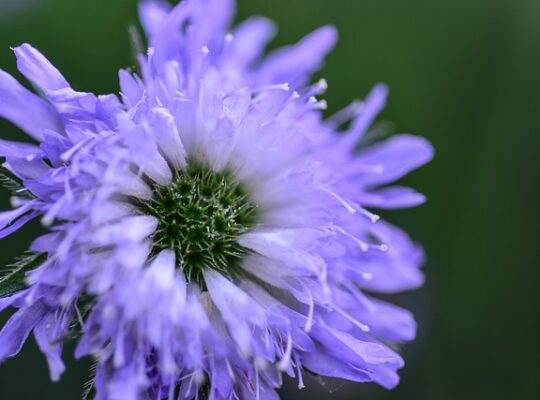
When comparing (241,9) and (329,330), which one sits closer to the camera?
(329,330)

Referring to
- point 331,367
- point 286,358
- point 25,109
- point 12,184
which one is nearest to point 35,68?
point 25,109

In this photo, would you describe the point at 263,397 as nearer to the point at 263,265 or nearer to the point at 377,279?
the point at 263,265

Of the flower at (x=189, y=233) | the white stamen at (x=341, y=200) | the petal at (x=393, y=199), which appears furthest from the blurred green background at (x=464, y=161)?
the white stamen at (x=341, y=200)

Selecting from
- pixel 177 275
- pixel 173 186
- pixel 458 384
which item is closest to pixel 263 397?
pixel 177 275

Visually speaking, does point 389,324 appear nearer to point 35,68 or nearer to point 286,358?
point 286,358

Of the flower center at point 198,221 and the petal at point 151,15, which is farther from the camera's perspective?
the petal at point 151,15

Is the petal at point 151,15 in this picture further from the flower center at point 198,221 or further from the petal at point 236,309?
the petal at point 236,309

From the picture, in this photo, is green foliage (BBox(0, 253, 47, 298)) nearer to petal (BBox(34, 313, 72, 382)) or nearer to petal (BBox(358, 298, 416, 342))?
petal (BBox(34, 313, 72, 382))
